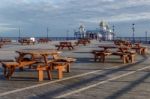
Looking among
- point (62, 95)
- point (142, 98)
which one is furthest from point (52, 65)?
point (142, 98)

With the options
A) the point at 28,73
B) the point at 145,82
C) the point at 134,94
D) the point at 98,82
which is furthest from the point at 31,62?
the point at 134,94

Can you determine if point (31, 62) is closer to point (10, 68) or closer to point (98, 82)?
point (10, 68)

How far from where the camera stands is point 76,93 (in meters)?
10.5

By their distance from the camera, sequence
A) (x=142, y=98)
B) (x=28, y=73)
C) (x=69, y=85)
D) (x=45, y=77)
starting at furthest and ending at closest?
(x=28, y=73) < (x=45, y=77) < (x=69, y=85) < (x=142, y=98)

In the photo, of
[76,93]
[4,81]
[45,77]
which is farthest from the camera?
[45,77]

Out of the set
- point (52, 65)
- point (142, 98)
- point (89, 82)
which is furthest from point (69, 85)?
point (142, 98)

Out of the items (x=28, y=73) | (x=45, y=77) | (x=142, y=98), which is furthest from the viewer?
(x=28, y=73)

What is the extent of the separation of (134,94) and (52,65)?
3.94m

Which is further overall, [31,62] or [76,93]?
[31,62]

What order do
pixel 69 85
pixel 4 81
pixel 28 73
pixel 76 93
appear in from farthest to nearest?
pixel 28 73 < pixel 4 81 < pixel 69 85 < pixel 76 93

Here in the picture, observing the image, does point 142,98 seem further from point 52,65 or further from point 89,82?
point 52,65

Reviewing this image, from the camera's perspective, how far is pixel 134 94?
1038 centimetres

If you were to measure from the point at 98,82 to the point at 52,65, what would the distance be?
178 centimetres

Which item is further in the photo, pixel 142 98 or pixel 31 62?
pixel 31 62
